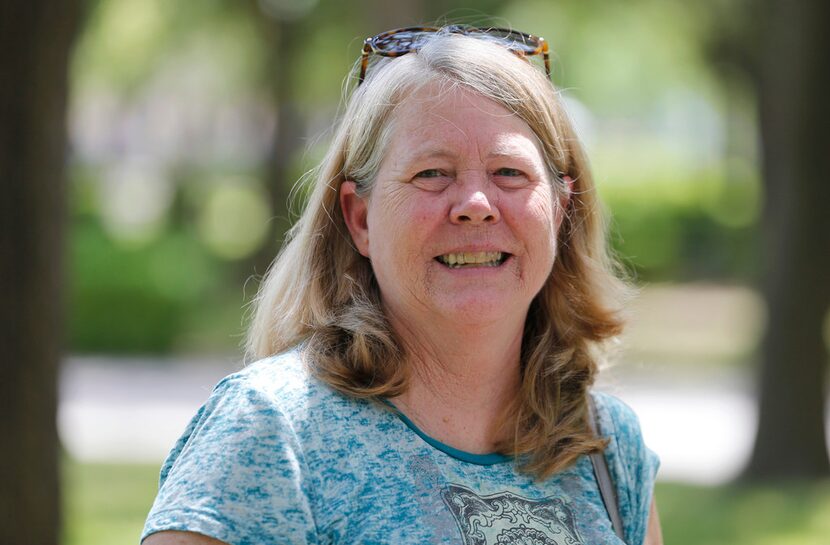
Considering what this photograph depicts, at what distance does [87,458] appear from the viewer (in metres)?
9.51

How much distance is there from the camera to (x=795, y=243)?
348 inches

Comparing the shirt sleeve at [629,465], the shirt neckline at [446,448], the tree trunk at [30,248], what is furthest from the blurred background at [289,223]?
the shirt neckline at [446,448]

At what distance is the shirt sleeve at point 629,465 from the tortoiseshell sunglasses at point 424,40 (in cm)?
81

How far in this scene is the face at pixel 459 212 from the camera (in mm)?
2336

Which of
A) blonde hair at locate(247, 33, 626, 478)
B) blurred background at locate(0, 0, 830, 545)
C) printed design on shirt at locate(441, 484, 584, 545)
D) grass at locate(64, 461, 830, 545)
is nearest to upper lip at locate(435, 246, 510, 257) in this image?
blonde hair at locate(247, 33, 626, 478)

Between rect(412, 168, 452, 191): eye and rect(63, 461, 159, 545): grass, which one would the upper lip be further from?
rect(63, 461, 159, 545): grass

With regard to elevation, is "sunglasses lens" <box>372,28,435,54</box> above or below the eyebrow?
above

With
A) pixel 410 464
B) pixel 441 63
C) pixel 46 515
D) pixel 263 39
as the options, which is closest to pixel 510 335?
pixel 410 464

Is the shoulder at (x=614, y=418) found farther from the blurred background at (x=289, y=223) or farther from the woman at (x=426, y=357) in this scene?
the blurred background at (x=289, y=223)

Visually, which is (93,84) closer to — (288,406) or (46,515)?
(46,515)

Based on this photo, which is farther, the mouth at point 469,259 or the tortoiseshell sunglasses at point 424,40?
the tortoiseshell sunglasses at point 424,40

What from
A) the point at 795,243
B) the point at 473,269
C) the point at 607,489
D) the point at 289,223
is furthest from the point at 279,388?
the point at 795,243

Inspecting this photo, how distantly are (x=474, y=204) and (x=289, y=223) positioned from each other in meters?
2.07

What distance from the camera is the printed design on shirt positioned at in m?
2.19
